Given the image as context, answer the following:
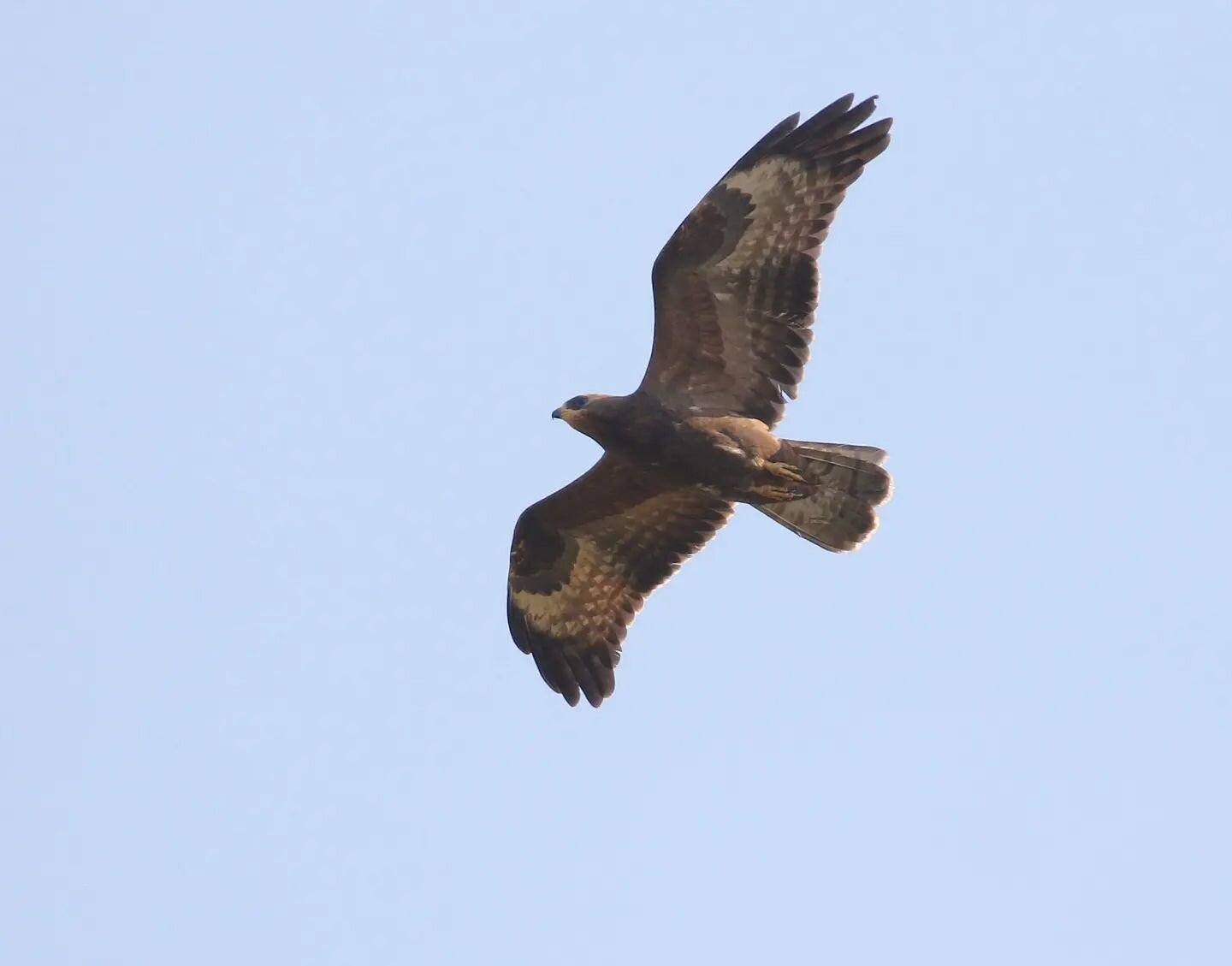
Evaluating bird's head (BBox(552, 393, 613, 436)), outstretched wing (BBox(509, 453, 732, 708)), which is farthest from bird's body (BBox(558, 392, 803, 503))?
outstretched wing (BBox(509, 453, 732, 708))

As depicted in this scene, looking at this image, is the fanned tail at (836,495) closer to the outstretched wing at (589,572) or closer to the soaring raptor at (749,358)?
the soaring raptor at (749,358)

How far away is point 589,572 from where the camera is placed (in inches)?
624

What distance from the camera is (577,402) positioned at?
14.6 metres

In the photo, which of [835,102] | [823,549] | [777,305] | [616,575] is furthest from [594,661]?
[835,102]

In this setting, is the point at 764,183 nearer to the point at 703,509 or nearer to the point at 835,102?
the point at 835,102

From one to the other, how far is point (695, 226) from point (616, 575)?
266cm

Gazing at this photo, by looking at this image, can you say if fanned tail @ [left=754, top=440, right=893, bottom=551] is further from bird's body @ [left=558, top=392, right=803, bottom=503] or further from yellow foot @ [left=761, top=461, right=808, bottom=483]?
bird's body @ [left=558, top=392, right=803, bottom=503]

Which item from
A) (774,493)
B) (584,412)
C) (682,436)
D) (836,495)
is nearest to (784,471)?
(774,493)

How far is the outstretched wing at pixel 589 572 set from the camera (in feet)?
51.4

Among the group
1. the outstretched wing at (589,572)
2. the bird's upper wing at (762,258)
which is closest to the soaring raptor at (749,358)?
the bird's upper wing at (762,258)

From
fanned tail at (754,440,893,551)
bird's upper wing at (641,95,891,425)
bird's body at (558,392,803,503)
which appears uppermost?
bird's upper wing at (641,95,891,425)

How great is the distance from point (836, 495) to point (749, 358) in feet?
3.58

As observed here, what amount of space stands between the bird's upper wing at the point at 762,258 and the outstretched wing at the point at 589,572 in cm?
118

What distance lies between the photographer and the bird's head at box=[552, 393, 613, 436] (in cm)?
1455
